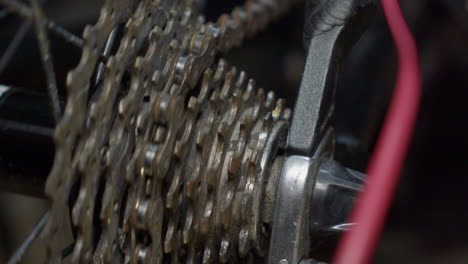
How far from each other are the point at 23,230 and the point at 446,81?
712 millimetres

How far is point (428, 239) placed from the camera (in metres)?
1.14

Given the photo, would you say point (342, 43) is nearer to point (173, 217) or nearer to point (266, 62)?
point (173, 217)

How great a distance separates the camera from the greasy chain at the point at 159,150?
0.39 meters

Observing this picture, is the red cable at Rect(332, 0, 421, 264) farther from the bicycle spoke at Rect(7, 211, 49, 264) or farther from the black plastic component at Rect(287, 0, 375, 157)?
the bicycle spoke at Rect(7, 211, 49, 264)

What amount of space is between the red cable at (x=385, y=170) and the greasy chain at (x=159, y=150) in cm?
11

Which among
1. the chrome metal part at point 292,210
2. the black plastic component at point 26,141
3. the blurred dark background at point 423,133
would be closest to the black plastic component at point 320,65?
the chrome metal part at point 292,210

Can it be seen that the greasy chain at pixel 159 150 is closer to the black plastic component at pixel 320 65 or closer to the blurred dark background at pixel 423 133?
the black plastic component at pixel 320 65

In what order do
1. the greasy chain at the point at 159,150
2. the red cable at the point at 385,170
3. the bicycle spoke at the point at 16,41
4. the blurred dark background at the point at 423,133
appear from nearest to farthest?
1. the red cable at the point at 385,170
2. the greasy chain at the point at 159,150
3. the bicycle spoke at the point at 16,41
4. the blurred dark background at the point at 423,133

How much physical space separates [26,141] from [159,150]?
101 millimetres

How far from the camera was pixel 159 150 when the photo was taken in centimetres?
41

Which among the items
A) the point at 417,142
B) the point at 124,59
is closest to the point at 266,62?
the point at 417,142

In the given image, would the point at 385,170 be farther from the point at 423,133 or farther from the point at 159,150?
the point at 423,133

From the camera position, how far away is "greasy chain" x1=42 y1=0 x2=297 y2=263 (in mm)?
394

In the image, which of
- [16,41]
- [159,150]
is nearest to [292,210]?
[159,150]
